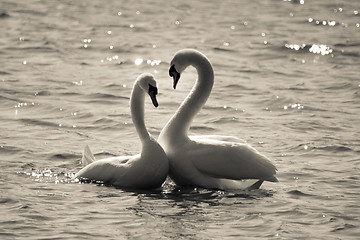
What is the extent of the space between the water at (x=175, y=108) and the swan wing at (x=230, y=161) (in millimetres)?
260

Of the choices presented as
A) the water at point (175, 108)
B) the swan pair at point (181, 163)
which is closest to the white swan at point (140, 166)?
the swan pair at point (181, 163)

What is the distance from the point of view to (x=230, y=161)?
37.1ft

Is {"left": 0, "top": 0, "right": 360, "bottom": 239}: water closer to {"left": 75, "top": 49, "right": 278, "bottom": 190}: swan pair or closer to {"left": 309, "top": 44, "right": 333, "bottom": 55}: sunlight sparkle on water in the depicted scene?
{"left": 309, "top": 44, "right": 333, "bottom": 55}: sunlight sparkle on water

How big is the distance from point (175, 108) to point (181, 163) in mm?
4809

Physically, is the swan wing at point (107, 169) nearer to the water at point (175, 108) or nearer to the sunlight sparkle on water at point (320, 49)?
the water at point (175, 108)

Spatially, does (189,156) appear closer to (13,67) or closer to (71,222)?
(71,222)

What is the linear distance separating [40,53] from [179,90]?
4.23 m

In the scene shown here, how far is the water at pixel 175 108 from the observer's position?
10.3 meters

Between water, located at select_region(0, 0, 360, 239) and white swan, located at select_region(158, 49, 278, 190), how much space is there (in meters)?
0.20

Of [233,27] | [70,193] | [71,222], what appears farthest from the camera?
[233,27]

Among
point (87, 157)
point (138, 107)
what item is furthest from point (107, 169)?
point (138, 107)

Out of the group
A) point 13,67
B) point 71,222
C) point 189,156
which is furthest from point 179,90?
point 71,222

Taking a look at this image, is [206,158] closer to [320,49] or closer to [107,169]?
[107,169]

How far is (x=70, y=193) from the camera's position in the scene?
1112cm
